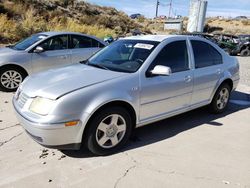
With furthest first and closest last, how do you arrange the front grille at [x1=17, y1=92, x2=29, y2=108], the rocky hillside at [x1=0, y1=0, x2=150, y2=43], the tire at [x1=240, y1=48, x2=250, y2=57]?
the tire at [x1=240, y1=48, x2=250, y2=57] < the rocky hillside at [x1=0, y1=0, x2=150, y2=43] < the front grille at [x1=17, y1=92, x2=29, y2=108]

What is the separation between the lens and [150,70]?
4.18 m

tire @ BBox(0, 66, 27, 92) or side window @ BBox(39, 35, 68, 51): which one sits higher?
side window @ BBox(39, 35, 68, 51)

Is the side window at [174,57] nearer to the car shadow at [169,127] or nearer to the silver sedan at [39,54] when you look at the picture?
the car shadow at [169,127]

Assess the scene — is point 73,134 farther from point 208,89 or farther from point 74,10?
point 74,10

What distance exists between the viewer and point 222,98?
18.9ft

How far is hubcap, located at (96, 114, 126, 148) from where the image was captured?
3.76 m

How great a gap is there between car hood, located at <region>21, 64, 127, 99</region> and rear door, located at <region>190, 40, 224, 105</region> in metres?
1.61

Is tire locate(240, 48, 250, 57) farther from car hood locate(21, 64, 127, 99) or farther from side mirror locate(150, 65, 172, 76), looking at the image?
car hood locate(21, 64, 127, 99)

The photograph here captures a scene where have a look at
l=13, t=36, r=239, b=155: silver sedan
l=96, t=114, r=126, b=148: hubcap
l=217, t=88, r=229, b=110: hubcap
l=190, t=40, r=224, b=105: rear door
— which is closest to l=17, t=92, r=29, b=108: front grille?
l=13, t=36, r=239, b=155: silver sedan

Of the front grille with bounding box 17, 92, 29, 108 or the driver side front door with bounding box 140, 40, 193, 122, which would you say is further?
the driver side front door with bounding box 140, 40, 193, 122

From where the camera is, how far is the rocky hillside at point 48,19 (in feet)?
48.7

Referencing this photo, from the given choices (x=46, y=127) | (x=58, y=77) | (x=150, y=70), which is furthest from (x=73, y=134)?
(x=150, y=70)

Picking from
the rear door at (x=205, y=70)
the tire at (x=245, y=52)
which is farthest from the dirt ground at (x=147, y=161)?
the tire at (x=245, y=52)

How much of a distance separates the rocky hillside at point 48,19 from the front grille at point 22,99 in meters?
10.9
